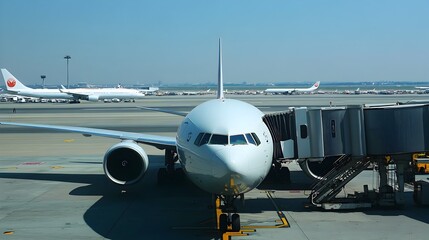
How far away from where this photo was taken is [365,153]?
1444cm

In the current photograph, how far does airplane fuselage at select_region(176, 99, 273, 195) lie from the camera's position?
35.4 ft

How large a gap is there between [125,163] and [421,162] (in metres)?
10.0

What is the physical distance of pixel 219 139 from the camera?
→ 11.2 meters

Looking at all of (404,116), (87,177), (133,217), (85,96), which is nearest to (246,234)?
(133,217)

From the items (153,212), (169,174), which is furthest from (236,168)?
(169,174)

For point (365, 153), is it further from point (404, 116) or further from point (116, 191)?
point (116, 191)

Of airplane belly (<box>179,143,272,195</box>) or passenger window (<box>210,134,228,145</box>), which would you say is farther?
passenger window (<box>210,134,228,145</box>)

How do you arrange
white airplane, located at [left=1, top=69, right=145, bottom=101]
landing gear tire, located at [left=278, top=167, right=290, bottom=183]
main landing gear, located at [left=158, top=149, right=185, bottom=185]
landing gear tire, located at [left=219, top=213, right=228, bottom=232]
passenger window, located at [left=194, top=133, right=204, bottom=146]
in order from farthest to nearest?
1. white airplane, located at [left=1, top=69, right=145, bottom=101]
2. landing gear tire, located at [left=278, top=167, right=290, bottom=183]
3. main landing gear, located at [left=158, top=149, right=185, bottom=185]
4. landing gear tire, located at [left=219, top=213, right=228, bottom=232]
5. passenger window, located at [left=194, top=133, right=204, bottom=146]

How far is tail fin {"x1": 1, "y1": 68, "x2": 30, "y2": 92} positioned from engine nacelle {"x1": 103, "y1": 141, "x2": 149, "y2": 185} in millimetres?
93657

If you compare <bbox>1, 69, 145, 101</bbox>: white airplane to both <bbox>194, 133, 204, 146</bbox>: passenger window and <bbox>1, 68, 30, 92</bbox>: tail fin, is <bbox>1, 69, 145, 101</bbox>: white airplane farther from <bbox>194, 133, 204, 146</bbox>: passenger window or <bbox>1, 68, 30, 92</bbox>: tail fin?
<bbox>194, 133, 204, 146</bbox>: passenger window

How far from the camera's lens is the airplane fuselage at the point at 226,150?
35.4 ft

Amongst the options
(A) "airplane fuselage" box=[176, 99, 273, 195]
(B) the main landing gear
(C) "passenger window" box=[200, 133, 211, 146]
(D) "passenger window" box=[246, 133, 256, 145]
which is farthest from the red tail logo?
(D) "passenger window" box=[246, 133, 256, 145]

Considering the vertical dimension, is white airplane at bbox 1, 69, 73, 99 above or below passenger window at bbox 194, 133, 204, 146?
above

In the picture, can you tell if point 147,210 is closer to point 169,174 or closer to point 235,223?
point 235,223
